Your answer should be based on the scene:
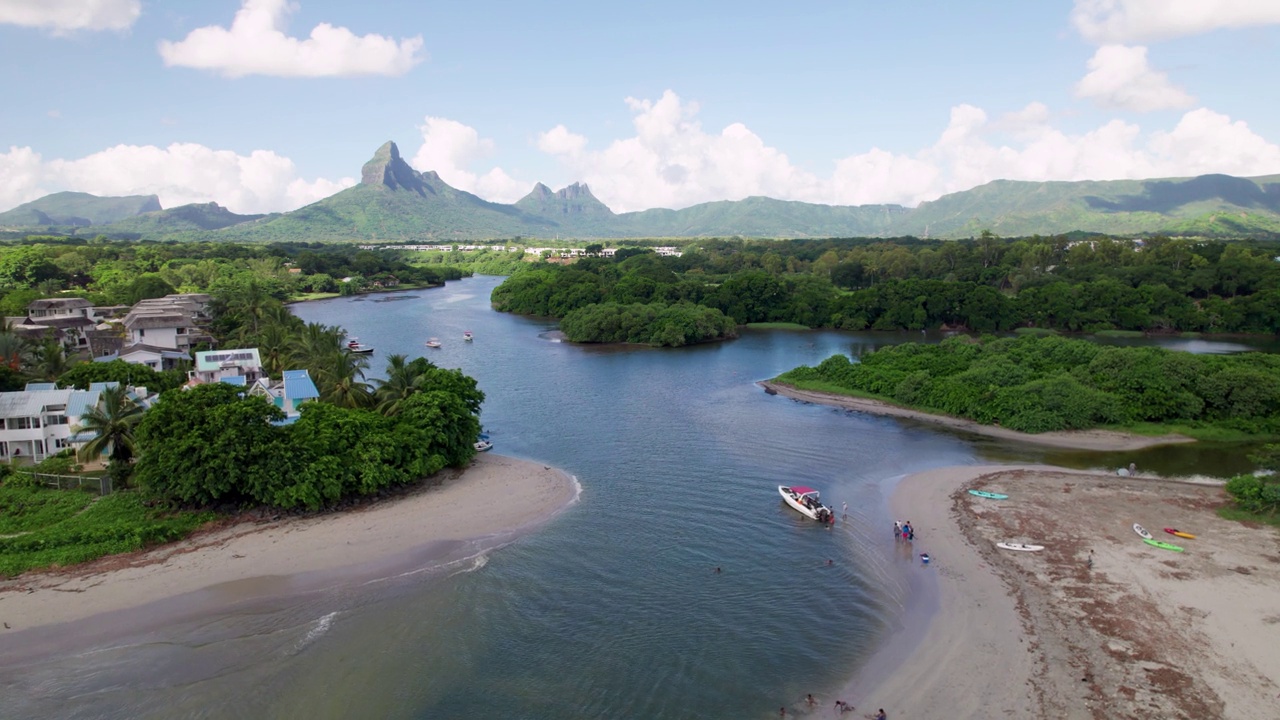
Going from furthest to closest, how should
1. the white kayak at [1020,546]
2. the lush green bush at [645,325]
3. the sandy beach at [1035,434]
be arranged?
the lush green bush at [645,325] < the sandy beach at [1035,434] < the white kayak at [1020,546]

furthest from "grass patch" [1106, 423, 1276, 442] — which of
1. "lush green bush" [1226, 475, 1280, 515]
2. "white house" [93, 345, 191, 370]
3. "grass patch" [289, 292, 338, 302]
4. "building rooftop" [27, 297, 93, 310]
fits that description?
"grass patch" [289, 292, 338, 302]

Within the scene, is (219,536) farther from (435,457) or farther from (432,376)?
(432,376)

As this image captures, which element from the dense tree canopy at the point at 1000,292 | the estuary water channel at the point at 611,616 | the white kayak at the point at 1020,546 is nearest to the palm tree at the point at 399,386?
the estuary water channel at the point at 611,616


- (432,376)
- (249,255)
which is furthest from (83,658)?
(249,255)

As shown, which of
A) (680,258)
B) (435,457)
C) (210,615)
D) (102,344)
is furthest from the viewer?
(680,258)

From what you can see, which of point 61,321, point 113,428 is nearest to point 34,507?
point 113,428

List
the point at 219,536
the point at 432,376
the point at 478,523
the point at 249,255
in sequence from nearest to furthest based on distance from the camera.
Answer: the point at 219,536 → the point at 478,523 → the point at 432,376 → the point at 249,255

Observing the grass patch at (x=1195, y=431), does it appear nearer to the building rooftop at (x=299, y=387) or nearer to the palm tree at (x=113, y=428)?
the building rooftop at (x=299, y=387)
